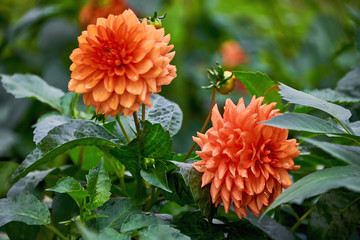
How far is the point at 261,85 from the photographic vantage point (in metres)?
0.59

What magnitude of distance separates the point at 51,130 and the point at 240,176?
24 centimetres

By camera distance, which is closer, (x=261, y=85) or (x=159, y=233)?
(x=159, y=233)

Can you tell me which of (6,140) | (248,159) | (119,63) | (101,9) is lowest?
(6,140)

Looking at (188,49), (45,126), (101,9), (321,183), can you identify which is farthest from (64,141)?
(188,49)

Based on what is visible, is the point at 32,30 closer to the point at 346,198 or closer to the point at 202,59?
the point at 202,59

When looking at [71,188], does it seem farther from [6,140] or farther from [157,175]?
[6,140]

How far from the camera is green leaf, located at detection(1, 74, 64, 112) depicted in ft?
2.22

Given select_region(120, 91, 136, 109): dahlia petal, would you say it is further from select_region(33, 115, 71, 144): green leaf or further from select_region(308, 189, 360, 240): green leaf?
select_region(308, 189, 360, 240): green leaf

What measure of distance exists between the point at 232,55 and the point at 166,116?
1.10 metres

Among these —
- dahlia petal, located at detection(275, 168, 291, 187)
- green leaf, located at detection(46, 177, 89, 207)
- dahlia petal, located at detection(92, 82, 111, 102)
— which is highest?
dahlia petal, located at detection(92, 82, 111, 102)

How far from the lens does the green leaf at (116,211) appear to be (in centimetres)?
48

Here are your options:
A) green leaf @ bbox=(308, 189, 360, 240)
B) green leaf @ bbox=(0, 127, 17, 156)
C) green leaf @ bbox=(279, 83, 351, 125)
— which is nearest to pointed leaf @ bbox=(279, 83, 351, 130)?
green leaf @ bbox=(279, 83, 351, 125)

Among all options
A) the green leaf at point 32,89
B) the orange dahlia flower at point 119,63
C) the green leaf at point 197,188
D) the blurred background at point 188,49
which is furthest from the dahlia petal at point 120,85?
the blurred background at point 188,49

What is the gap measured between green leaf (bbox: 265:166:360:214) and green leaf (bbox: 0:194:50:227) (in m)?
0.26
